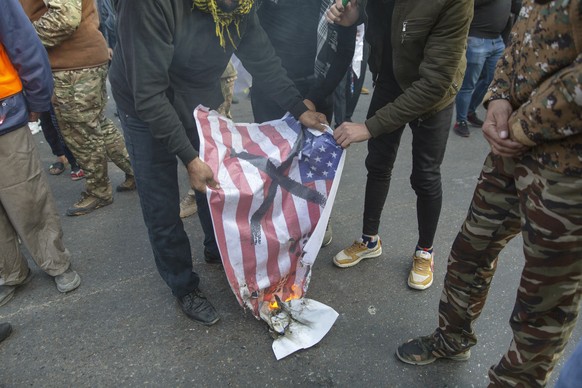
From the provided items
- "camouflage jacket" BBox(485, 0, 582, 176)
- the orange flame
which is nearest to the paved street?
the orange flame

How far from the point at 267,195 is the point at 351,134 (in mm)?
504

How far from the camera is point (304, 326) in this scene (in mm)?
2256

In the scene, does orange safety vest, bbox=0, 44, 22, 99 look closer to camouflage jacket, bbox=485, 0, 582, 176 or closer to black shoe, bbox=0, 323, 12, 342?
black shoe, bbox=0, 323, 12, 342

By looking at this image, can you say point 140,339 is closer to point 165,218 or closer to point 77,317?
point 77,317

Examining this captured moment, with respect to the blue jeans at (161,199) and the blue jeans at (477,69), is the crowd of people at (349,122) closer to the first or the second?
the blue jeans at (161,199)

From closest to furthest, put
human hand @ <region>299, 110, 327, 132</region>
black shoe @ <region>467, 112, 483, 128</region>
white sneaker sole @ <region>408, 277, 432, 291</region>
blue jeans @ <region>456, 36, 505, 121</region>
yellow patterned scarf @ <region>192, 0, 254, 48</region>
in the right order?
yellow patterned scarf @ <region>192, 0, 254, 48</region> → human hand @ <region>299, 110, 327, 132</region> → white sneaker sole @ <region>408, 277, 432, 291</region> → blue jeans @ <region>456, 36, 505, 121</region> → black shoe @ <region>467, 112, 483, 128</region>

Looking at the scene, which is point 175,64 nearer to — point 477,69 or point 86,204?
point 86,204

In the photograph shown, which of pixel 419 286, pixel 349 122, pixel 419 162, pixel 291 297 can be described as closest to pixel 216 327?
pixel 291 297

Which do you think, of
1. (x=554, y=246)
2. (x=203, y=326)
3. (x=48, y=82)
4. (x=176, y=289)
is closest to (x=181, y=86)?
(x=48, y=82)

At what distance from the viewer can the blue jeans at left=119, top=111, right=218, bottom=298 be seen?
2.00 metres

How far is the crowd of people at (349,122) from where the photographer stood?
1.35 m

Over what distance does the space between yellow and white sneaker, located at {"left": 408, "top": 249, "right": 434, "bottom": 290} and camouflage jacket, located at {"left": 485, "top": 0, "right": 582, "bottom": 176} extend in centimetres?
132

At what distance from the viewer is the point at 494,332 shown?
7.40ft

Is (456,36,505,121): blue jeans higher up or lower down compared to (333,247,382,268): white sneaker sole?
higher up
